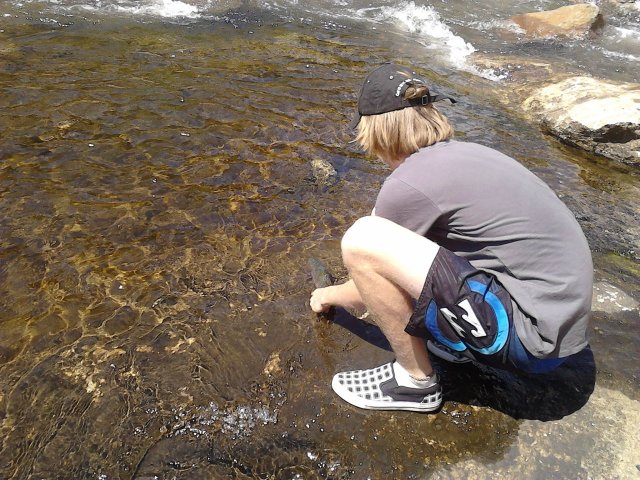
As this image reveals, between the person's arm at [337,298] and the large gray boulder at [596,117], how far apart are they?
402cm

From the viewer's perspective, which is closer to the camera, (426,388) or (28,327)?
(426,388)

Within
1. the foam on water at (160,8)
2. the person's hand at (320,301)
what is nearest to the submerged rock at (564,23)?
the foam on water at (160,8)

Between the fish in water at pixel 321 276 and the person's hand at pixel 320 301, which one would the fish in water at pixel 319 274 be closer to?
the fish in water at pixel 321 276

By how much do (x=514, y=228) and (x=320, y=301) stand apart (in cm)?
131

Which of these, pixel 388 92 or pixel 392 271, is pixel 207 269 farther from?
pixel 388 92

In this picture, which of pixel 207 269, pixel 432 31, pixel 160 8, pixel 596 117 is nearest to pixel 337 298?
pixel 207 269

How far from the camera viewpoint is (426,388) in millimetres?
2586

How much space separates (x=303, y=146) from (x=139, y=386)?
3.09m

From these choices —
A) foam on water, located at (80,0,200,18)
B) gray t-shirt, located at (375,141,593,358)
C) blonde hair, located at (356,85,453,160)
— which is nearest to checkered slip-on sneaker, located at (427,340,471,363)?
gray t-shirt, located at (375,141,593,358)

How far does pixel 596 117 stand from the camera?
18.9 ft

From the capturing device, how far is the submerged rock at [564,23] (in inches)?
374

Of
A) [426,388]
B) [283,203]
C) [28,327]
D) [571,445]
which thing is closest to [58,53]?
[283,203]

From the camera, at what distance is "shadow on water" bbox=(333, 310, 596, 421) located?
269cm

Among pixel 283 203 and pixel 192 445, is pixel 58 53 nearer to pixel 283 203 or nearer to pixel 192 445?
pixel 283 203
